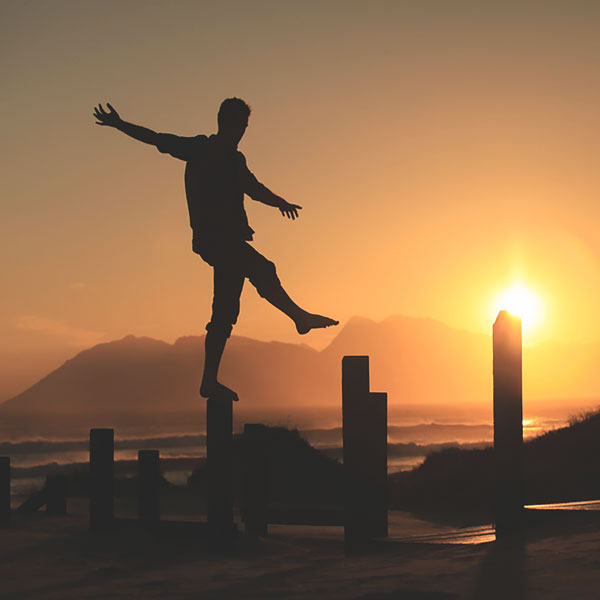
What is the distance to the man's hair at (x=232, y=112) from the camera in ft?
26.7

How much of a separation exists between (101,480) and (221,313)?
7.93ft

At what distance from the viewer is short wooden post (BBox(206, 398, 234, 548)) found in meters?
7.78

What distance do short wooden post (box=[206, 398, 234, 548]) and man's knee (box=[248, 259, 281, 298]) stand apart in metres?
1.11

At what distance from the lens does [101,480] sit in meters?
9.23

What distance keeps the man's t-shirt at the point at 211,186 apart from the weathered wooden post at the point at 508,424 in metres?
2.59

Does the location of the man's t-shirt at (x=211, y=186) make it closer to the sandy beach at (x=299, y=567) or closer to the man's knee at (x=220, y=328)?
the man's knee at (x=220, y=328)

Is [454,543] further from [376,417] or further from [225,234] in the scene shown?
[225,234]

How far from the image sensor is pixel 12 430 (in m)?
99.4

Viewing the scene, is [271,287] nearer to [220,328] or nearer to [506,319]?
[220,328]

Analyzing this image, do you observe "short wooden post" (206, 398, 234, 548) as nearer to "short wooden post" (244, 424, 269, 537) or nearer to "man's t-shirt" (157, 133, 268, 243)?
"short wooden post" (244, 424, 269, 537)

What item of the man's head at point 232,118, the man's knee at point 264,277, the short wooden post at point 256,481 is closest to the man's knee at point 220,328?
the man's knee at point 264,277

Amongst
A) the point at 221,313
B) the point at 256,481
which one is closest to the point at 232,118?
the point at 221,313

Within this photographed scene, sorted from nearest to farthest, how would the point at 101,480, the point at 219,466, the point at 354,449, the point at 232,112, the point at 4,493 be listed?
the point at 354,449 < the point at 219,466 < the point at 232,112 < the point at 101,480 < the point at 4,493

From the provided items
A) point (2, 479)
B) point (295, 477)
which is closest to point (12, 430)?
point (295, 477)
